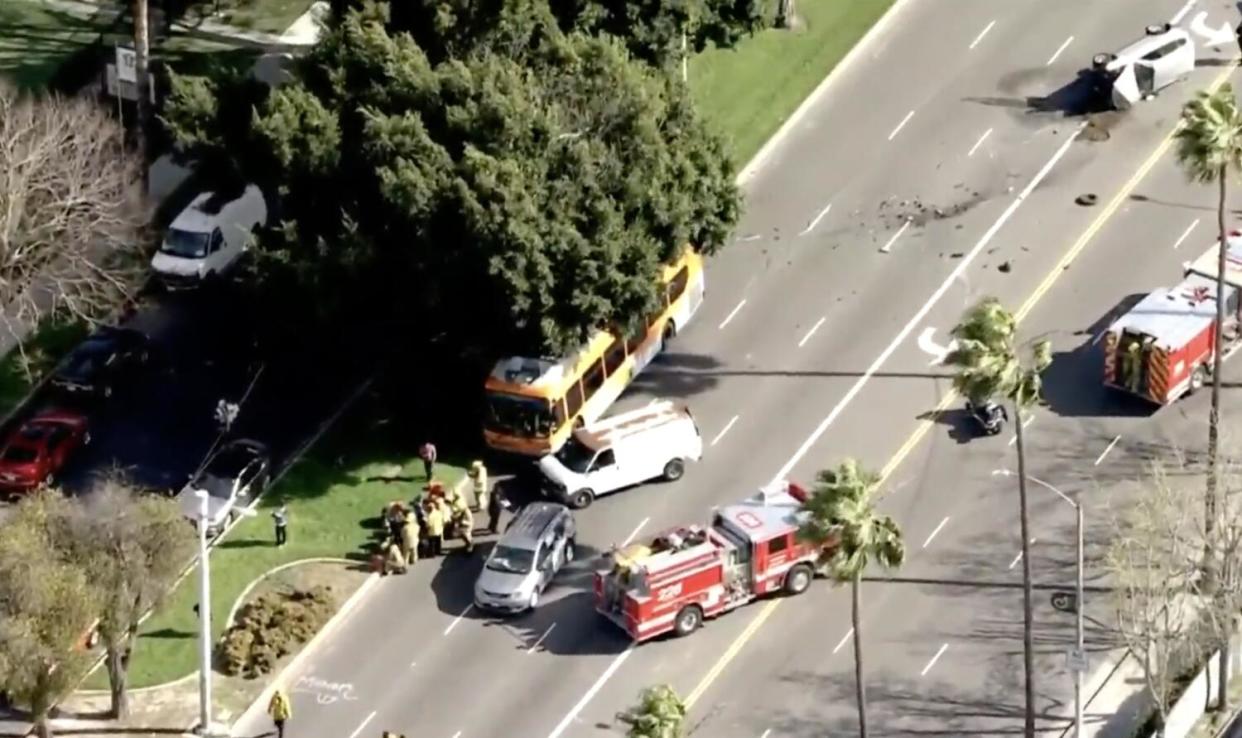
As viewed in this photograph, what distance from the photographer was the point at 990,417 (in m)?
79.6

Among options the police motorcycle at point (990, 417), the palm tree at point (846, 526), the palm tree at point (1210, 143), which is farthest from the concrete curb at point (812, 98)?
the palm tree at point (846, 526)

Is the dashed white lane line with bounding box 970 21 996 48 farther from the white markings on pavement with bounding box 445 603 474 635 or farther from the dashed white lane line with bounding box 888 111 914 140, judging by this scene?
the white markings on pavement with bounding box 445 603 474 635

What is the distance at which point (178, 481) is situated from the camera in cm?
7944

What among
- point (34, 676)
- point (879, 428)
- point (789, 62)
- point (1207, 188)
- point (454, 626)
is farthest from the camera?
point (789, 62)

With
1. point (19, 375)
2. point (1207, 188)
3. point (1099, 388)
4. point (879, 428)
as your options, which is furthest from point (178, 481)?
point (1207, 188)

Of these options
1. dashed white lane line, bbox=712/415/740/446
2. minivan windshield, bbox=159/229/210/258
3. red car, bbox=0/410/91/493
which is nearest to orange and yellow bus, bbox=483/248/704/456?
dashed white lane line, bbox=712/415/740/446

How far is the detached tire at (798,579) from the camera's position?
245 feet

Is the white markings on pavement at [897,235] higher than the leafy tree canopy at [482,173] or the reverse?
the reverse

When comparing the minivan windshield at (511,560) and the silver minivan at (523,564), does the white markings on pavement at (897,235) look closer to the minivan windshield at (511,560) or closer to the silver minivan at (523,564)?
the silver minivan at (523,564)

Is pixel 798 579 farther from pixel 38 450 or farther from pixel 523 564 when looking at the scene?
pixel 38 450

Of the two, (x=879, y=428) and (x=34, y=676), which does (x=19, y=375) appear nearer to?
(x=34, y=676)

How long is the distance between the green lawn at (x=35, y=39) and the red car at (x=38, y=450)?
664 inches

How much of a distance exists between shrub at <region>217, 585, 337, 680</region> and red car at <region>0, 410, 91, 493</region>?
7.89 meters

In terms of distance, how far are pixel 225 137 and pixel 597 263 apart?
11.4m
